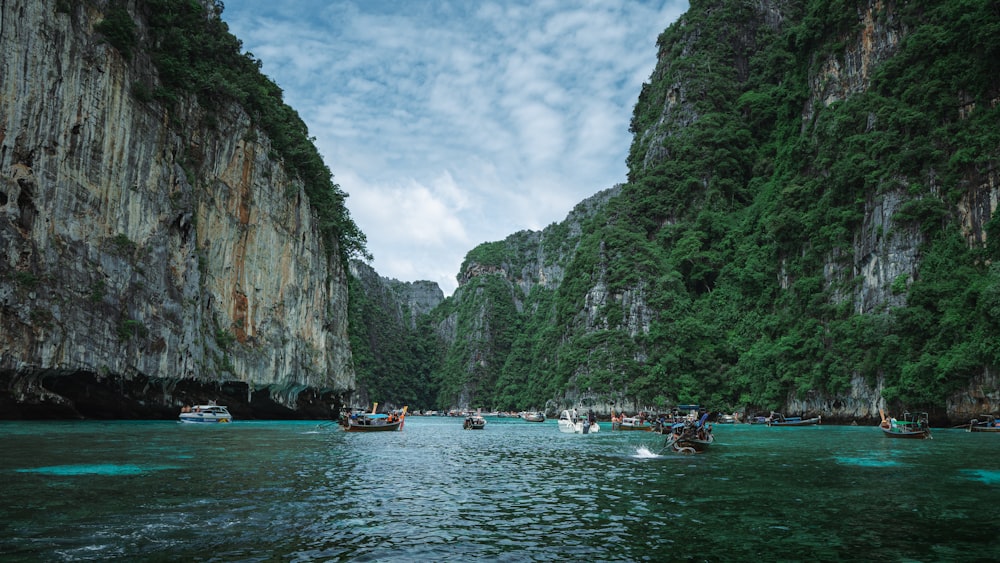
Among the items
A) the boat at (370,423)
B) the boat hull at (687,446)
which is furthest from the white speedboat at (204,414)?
the boat hull at (687,446)

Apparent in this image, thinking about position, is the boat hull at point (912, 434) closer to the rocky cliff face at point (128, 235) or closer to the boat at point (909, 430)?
the boat at point (909, 430)

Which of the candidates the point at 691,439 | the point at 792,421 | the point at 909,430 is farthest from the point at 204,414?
the point at 792,421

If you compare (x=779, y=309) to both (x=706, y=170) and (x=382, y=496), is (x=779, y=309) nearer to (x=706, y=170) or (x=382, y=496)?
(x=706, y=170)

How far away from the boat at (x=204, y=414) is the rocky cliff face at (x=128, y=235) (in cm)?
207

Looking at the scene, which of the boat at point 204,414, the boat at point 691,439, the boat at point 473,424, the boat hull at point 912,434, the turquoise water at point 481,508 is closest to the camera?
the turquoise water at point 481,508

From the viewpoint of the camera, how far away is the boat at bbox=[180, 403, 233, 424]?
157 feet

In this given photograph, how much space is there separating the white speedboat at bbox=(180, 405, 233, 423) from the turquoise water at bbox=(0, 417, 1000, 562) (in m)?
25.1

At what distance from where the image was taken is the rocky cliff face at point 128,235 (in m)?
34.1

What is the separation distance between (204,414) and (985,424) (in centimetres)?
5816

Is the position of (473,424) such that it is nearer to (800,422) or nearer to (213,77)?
(800,422)

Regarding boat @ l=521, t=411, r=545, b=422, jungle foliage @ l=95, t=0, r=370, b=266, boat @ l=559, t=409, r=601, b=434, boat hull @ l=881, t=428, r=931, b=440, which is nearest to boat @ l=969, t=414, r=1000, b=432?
boat hull @ l=881, t=428, r=931, b=440

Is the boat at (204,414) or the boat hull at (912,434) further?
the boat at (204,414)

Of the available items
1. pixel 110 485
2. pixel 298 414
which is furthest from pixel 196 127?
pixel 110 485

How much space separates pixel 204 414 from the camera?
48281 mm
